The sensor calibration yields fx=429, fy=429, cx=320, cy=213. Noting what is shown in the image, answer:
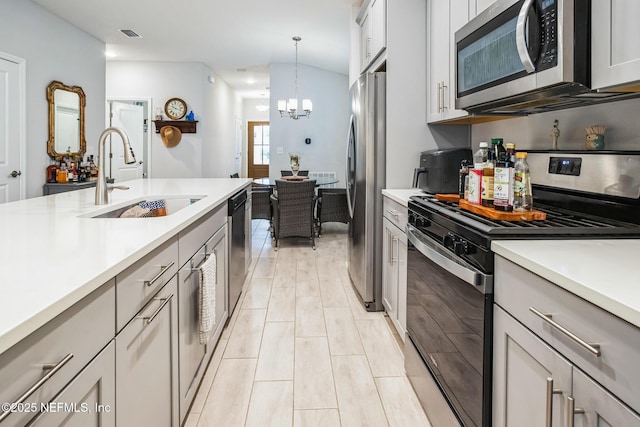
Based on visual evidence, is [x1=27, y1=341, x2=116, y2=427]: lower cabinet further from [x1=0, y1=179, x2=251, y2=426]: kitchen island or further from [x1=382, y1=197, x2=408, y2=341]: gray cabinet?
[x1=382, y1=197, x2=408, y2=341]: gray cabinet

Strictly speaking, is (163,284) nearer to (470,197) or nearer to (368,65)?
(470,197)

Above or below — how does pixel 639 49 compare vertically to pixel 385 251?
above

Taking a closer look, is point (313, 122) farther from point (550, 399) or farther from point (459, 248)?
point (550, 399)

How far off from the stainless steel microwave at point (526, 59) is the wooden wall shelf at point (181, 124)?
605 centimetres

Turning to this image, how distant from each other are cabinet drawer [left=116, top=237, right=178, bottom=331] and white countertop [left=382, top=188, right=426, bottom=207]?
1.35 m

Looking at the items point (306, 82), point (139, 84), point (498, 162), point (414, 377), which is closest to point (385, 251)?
point (414, 377)

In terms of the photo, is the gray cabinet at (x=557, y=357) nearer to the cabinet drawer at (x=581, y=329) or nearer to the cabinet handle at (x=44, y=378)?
the cabinet drawer at (x=581, y=329)

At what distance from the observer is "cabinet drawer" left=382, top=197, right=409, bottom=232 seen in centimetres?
252

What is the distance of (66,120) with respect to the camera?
17.2ft

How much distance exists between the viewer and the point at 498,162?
166cm

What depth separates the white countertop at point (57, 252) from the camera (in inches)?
28.3

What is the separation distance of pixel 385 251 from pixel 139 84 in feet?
20.6

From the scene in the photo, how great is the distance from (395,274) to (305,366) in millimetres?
817

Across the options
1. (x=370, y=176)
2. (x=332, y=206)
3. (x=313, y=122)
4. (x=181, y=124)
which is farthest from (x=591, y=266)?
(x=181, y=124)
